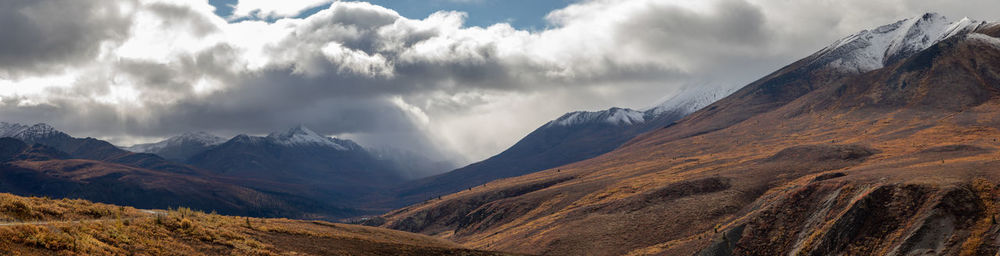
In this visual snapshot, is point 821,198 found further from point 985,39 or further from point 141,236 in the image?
point 985,39

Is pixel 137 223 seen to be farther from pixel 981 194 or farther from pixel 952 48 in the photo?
pixel 952 48

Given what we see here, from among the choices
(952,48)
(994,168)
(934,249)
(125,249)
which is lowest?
(934,249)

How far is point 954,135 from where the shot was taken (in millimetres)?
118500

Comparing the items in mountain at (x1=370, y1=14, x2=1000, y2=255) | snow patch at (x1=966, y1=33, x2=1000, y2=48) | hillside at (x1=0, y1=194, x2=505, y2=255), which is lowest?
mountain at (x1=370, y1=14, x2=1000, y2=255)

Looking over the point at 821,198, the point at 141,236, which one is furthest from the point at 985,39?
the point at 141,236

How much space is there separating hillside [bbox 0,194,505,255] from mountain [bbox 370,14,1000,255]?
32.4 m

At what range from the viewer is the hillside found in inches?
892

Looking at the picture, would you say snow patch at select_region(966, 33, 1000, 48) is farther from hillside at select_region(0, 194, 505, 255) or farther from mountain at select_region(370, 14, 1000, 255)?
hillside at select_region(0, 194, 505, 255)

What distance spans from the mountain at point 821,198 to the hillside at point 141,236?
3238cm

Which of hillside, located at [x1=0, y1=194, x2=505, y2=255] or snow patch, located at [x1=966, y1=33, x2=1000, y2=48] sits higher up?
snow patch, located at [x1=966, y1=33, x2=1000, y2=48]

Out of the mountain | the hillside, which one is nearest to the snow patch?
the mountain

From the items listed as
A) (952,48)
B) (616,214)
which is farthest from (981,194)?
(952,48)

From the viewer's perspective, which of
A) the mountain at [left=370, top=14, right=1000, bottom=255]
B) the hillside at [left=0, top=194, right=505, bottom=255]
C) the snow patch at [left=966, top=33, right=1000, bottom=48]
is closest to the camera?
the hillside at [left=0, top=194, right=505, bottom=255]

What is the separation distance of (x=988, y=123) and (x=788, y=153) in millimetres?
54927
